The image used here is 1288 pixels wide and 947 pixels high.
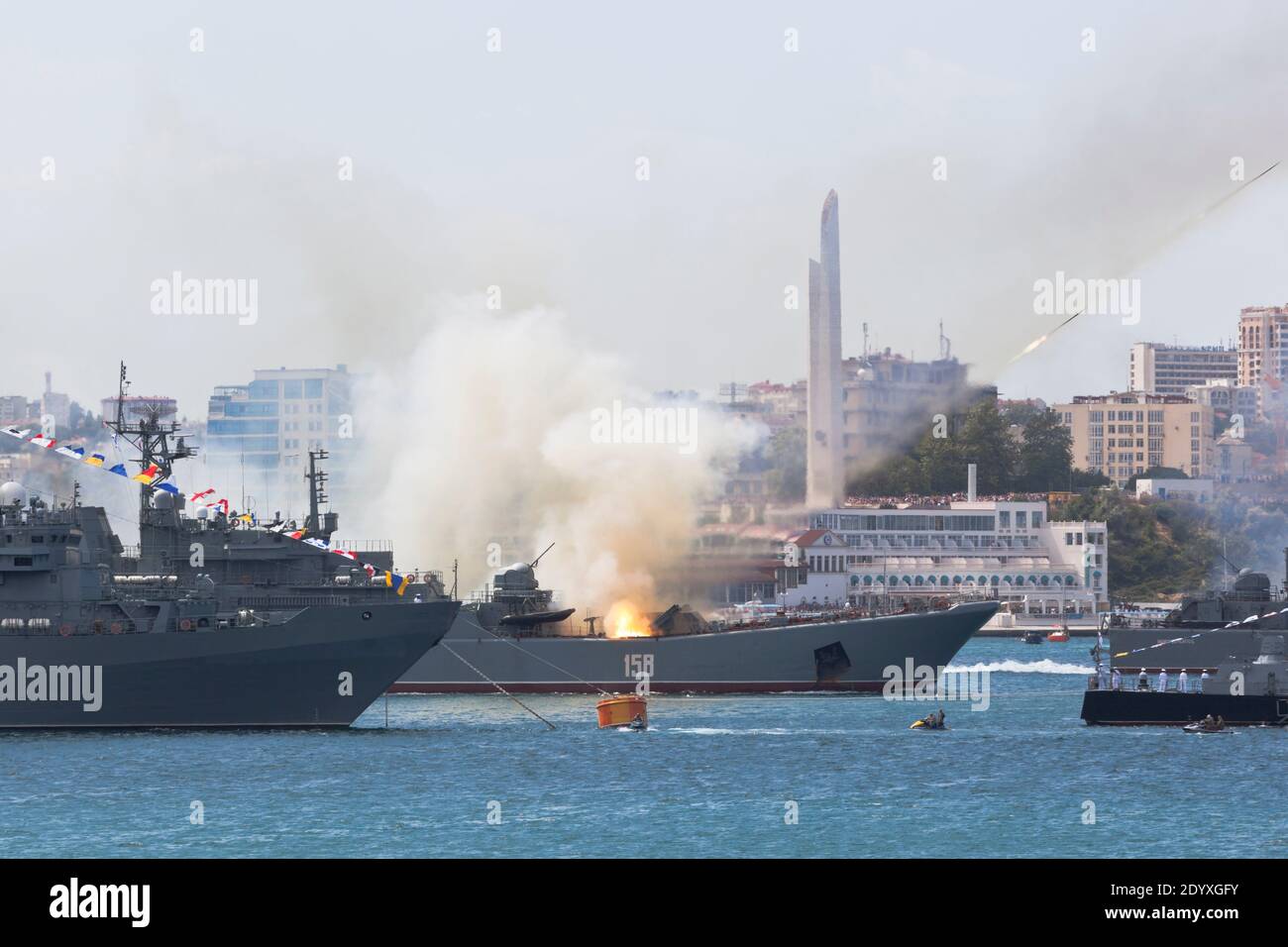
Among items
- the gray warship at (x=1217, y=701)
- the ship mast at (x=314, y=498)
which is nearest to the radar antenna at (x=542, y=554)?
the ship mast at (x=314, y=498)

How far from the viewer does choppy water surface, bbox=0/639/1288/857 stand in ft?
Result: 142

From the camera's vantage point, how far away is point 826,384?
138125 millimetres

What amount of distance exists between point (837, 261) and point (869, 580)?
3159 centimetres

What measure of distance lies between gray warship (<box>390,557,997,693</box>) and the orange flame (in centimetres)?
378

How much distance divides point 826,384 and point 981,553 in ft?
129

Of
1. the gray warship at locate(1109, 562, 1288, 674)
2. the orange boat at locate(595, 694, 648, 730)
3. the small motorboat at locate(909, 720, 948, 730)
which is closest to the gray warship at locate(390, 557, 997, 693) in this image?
the gray warship at locate(1109, 562, 1288, 674)

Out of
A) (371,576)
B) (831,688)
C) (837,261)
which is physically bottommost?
(831,688)

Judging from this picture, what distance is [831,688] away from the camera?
8838cm

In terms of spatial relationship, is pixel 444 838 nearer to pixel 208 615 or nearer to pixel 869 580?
pixel 208 615

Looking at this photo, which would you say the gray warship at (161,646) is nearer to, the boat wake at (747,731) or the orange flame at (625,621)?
the boat wake at (747,731)

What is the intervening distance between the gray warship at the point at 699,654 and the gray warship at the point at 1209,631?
8.64 m

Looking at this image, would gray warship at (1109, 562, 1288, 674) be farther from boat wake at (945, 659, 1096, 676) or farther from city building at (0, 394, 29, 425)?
city building at (0, 394, 29, 425)

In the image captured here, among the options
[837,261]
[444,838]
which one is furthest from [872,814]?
[837,261]
